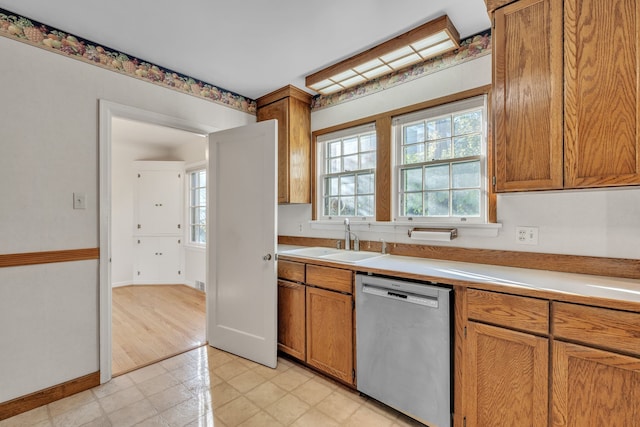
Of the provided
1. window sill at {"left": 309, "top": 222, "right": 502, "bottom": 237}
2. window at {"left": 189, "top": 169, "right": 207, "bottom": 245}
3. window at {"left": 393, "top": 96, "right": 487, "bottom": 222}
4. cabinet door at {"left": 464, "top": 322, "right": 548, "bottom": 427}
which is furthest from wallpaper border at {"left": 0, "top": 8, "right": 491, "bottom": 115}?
window at {"left": 189, "top": 169, "right": 207, "bottom": 245}

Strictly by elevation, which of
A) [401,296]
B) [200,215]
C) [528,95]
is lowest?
[401,296]

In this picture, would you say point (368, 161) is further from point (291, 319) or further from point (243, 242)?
point (291, 319)

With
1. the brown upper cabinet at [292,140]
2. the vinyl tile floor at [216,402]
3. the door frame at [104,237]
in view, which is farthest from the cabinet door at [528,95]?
the door frame at [104,237]

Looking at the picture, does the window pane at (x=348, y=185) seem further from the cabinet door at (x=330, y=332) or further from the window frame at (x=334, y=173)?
the cabinet door at (x=330, y=332)

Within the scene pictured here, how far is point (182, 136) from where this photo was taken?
4684 millimetres

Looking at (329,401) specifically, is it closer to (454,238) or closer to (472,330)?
(472,330)

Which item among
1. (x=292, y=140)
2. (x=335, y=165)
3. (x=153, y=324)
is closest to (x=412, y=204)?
(x=335, y=165)

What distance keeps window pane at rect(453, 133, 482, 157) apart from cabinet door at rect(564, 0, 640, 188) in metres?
0.70

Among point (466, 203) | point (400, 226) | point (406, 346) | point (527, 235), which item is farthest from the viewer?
point (400, 226)

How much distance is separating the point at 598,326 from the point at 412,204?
1.45 metres

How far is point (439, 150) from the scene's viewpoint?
7.72ft

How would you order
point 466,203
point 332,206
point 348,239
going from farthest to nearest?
point 332,206
point 348,239
point 466,203

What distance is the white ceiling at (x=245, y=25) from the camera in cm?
178

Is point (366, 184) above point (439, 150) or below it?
below
